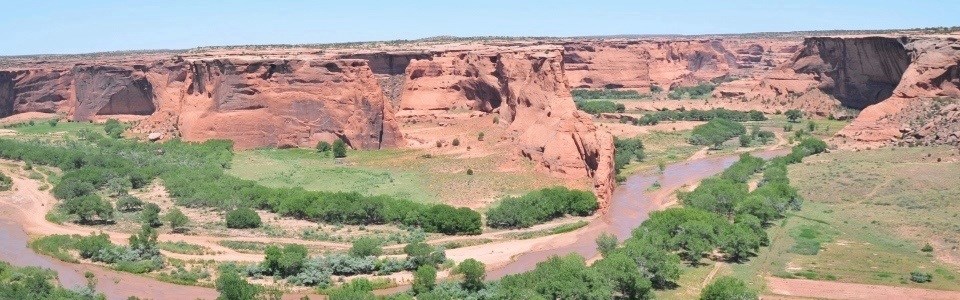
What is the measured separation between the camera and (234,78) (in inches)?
2424

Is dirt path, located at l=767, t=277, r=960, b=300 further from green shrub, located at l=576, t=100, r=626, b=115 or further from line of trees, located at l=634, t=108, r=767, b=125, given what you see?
line of trees, located at l=634, t=108, r=767, b=125

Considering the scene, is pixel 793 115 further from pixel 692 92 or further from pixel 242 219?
pixel 242 219

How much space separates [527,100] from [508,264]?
19.7 m

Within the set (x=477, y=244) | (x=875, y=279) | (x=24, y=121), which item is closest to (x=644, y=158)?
(x=477, y=244)

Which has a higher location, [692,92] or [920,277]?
[920,277]

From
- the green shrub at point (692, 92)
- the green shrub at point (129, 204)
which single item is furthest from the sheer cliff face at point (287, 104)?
the green shrub at point (692, 92)

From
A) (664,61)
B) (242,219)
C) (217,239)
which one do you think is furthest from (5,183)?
(664,61)

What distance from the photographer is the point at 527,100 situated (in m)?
57.1

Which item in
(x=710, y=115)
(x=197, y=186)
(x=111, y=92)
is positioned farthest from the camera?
(x=710, y=115)

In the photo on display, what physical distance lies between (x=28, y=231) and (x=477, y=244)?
61.2 feet

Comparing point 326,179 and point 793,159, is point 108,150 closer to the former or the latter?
point 326,179

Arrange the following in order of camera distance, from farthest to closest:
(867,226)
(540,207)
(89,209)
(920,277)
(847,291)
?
1. (89,209)
2. (540,207)
3. (867,226)
4. (920,277)
5. (847,291)

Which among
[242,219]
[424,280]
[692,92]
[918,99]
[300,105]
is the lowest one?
[692,92]

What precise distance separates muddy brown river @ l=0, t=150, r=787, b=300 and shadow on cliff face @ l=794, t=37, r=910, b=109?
2236cm
